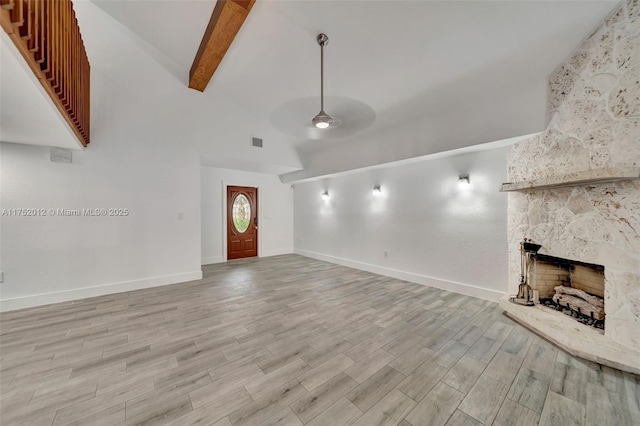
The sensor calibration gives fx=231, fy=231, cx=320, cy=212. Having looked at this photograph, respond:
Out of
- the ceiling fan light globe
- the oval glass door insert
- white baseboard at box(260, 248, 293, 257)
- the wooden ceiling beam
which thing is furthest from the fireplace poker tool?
the oval glass door insert

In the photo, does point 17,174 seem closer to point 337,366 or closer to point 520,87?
point 337,366

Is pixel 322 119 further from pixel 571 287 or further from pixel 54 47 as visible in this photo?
pixel 571 287

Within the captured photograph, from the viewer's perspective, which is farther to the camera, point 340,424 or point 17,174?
point 17,174

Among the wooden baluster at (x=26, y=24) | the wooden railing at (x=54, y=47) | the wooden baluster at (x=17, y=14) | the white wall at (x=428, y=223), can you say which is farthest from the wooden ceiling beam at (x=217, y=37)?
the white wall at (x=428, y=223)

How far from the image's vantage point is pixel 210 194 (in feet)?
20.0

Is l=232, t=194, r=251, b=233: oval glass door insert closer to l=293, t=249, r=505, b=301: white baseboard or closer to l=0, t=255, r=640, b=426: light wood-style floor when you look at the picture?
l=293, t=249, r=505, b=301: white baseboard

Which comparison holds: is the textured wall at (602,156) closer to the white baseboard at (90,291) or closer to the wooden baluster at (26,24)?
the wooden baluster at (26,24)

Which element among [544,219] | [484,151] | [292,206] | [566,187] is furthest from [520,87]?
[292,206]

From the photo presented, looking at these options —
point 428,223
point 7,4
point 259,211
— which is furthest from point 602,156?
point 259,211

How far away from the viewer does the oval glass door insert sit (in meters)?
6.59

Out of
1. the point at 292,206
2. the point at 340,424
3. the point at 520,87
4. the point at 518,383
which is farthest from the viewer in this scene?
the point at 292,206

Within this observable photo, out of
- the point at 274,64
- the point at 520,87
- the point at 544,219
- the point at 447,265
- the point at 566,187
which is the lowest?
the point at 447,265

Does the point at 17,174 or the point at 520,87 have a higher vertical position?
the point at 520,87

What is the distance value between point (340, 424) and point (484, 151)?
12.9ft
